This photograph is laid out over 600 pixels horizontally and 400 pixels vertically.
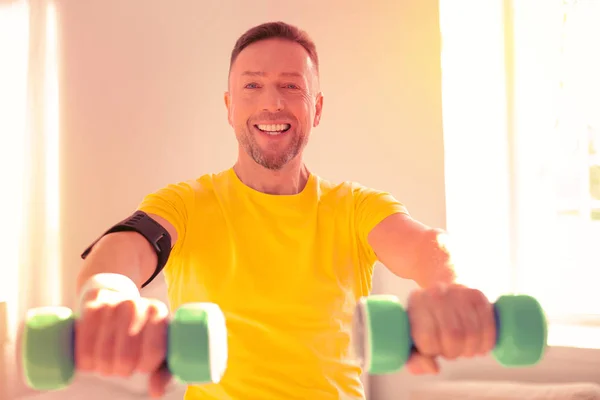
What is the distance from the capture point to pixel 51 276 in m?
3.03

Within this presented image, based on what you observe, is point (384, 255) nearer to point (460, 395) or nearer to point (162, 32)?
point (460, 395)

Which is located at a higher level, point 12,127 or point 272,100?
point 12,127

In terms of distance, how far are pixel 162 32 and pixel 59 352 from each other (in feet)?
8.68

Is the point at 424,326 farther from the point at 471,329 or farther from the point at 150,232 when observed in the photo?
the point at 150,232

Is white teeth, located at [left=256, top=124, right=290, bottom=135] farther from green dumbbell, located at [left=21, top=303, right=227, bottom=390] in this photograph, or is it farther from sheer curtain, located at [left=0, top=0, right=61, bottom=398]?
sheer curtain, located at [left=0, top=0, right=61, bottom=398]

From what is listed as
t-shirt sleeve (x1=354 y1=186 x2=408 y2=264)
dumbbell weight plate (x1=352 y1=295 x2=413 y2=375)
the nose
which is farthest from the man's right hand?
the nose

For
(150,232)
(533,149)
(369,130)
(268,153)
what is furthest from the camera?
(533,149)

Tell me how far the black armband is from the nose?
1.32 ft

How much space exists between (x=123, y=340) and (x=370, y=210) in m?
0.73

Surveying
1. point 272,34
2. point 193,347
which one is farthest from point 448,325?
point 272,34

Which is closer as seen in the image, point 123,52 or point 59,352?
point 59,352

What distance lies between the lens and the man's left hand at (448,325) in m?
0.64

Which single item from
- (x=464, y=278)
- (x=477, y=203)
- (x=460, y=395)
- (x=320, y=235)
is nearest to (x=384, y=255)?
(x=320, y=235)

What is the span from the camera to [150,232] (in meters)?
1.01
